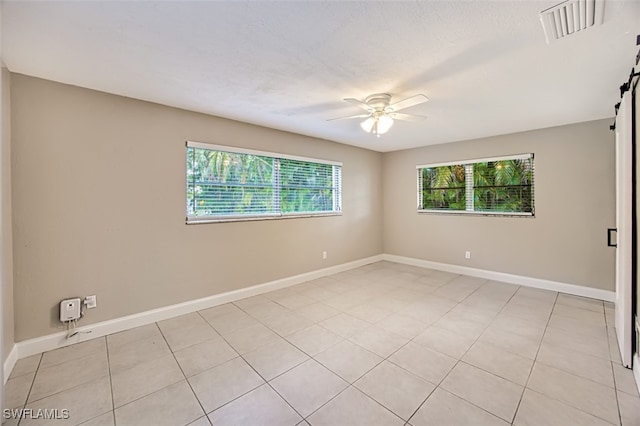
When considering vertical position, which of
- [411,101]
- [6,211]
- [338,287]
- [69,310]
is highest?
[411,101]

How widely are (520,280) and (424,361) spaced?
9.89 feet

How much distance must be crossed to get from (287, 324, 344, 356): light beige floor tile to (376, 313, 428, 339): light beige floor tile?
565mm

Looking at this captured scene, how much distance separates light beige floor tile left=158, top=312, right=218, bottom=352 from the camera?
2570 millimetres

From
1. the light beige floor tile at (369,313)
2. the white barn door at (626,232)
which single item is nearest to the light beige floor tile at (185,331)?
the light beige floor tile at (369,313)

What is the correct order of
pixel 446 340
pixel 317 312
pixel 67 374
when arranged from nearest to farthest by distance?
pixel 67 374 → pixel 446 340 → pixel 317 312

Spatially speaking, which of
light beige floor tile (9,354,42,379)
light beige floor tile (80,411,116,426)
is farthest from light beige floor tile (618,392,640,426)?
light beige floor tile (9,354,42,379)

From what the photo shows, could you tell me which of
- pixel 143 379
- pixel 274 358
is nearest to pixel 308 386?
pixel 274 358

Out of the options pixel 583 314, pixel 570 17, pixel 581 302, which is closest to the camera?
pixel 570 17

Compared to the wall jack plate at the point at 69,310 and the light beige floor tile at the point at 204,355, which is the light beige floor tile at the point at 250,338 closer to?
the light beige floor tile at the point at 204,355

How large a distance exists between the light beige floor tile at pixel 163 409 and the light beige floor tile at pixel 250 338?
0.60 metres

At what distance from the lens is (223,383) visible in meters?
1.99

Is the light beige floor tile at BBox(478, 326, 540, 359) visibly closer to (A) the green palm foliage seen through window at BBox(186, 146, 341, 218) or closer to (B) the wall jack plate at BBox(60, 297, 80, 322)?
(A) the green palm foliage seen through window at BBox(186, 146, 341, 218)

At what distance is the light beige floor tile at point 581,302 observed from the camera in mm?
3314

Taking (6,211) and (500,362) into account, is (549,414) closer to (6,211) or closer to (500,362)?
(500,362)
